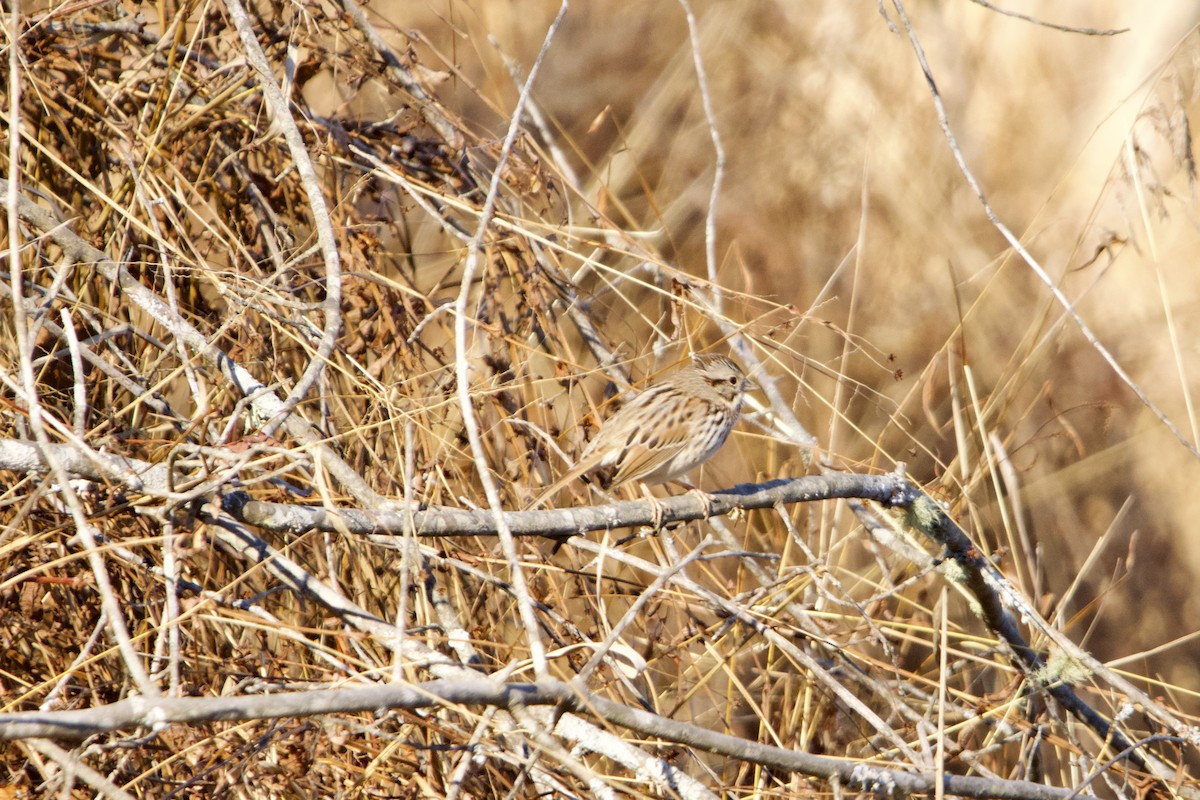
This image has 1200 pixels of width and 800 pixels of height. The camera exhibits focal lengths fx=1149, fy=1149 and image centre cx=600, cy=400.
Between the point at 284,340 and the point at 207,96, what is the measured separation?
878 millimetres

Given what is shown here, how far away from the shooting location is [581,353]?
511 cm

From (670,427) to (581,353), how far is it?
49.7 inches

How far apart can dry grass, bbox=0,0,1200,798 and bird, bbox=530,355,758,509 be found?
17 centimetres

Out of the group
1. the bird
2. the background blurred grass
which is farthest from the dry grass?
the bird

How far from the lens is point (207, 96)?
3.82 metres

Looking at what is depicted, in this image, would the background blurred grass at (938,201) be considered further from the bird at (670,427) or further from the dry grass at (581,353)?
the bird at (670,427)

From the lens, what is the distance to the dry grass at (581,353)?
297 cm

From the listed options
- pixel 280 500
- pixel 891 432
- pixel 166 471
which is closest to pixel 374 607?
pixel 280 500

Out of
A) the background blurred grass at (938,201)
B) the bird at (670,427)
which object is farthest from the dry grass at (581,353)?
the bird at (670,427)

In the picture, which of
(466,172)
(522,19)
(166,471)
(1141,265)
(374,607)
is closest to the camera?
(166,471)

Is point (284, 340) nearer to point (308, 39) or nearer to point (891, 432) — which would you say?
point (308, 39)

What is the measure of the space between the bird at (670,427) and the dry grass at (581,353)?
0.17 m

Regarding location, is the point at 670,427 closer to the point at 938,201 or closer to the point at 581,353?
the point at 581,353

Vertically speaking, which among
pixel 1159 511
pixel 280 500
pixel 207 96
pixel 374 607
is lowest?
pixel 1159 511
